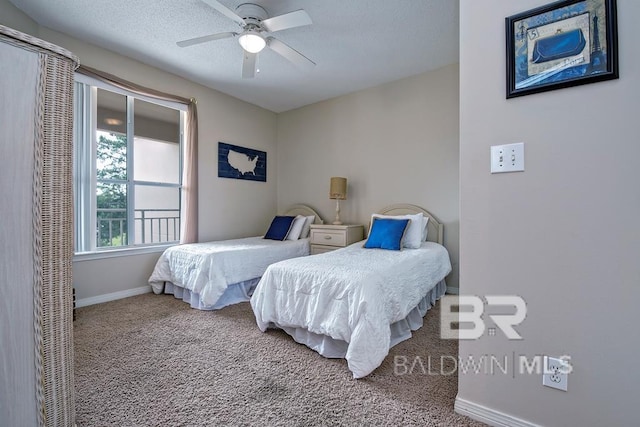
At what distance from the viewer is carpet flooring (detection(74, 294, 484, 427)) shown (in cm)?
136

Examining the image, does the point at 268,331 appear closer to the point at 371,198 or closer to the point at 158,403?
the point at 158,403

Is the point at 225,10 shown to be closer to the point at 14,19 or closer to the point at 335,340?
the point at 14,19

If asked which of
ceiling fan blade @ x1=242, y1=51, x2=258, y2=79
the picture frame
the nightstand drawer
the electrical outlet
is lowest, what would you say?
the electrical outlet

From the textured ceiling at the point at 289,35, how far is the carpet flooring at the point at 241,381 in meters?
2.58

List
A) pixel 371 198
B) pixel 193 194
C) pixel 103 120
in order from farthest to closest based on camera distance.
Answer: pixel 371 198
pixel 193 194
pixel 103 120

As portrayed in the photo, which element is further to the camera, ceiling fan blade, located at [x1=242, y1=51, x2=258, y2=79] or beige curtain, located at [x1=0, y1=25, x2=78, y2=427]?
ceiling fan blade, located at [x1=242, y1=51, x2=258, y2=79]

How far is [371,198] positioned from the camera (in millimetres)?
3918

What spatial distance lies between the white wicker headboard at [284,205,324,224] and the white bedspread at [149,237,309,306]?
958 millimetres

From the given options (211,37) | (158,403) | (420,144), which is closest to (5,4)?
(211,37)

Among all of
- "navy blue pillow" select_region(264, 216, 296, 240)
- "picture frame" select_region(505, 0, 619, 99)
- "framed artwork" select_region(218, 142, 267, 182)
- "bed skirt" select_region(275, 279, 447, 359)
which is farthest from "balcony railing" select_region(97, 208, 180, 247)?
"picture frame" select_region(505, 0, 619, 99)

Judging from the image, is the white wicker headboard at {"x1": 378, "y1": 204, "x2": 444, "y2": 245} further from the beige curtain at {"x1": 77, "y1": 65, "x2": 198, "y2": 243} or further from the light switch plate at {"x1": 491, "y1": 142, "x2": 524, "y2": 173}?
the beige curtain at {"x1": 77, "y1": 65, "x2": 198, "y2": 243}

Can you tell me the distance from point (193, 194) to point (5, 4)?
2.13 metres

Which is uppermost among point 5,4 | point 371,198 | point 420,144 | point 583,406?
point 5,4

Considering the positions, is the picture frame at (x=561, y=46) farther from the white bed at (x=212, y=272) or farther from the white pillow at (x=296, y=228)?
the white pillow at (x=296, y=228)
